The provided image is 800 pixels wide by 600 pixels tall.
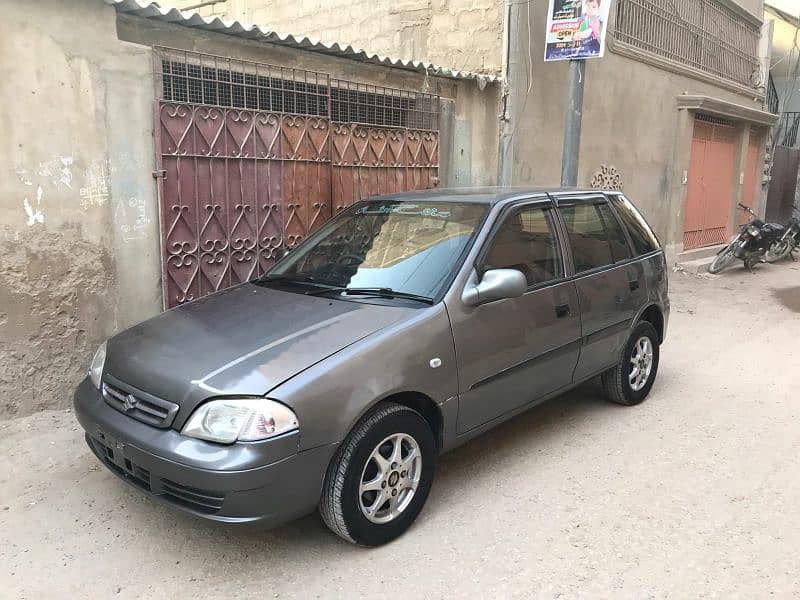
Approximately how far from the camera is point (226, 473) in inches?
102

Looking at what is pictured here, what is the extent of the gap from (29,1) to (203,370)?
10.5 ft

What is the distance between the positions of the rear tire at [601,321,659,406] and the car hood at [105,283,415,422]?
7.49 feet

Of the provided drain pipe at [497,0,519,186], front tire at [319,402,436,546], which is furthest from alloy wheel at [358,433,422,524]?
drain pipe at [497,0,519,186]

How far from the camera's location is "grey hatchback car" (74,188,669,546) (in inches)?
107

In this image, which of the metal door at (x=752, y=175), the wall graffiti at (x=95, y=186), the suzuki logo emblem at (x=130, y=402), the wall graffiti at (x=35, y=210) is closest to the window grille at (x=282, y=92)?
the wall graffiti at (x=95, y=186)

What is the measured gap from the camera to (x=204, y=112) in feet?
17.6

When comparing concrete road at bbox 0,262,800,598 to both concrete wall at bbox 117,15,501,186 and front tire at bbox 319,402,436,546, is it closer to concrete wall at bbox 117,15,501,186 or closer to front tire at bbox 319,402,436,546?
front tire at bbox 319,402,436,546

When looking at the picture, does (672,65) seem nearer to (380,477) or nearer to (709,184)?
(709,184)

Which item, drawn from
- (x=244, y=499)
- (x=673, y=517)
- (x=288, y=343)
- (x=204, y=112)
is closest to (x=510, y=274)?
(x=288, y=343)

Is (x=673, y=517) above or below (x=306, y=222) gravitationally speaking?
below

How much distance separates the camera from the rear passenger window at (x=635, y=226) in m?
4.96

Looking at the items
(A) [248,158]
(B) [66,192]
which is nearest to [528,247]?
(A) [248,158]

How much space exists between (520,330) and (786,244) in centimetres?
1231

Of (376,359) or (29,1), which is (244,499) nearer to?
(376,359)
